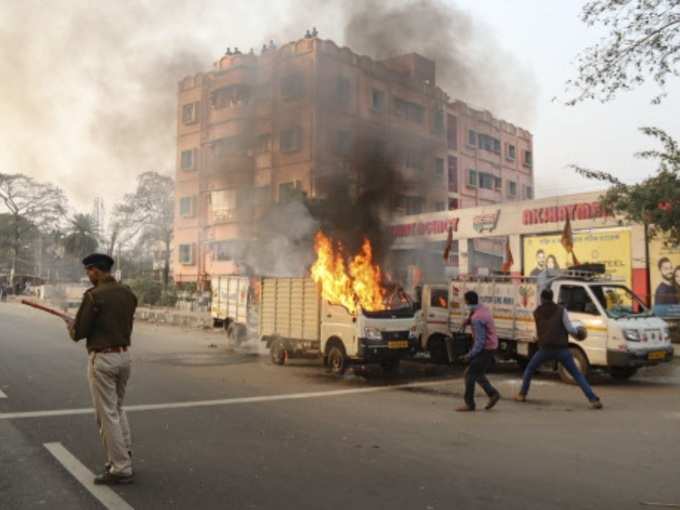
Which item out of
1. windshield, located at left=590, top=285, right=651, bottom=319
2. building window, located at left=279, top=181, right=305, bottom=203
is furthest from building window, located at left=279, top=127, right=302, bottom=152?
windshield, located at left=590, top=285, right=651, bottom=319

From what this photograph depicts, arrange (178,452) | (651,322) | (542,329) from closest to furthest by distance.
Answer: (178,452) → (542,329) → (651,322)

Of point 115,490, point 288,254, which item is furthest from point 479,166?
point 115,490

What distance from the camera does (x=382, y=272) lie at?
13719 millimetres

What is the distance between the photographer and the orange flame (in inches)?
485

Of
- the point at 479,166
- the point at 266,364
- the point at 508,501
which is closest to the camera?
the point at 508,501

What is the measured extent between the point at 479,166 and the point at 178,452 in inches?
1609

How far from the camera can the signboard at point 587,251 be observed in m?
20.1

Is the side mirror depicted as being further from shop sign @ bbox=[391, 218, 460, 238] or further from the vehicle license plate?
shop sign @ bbox=[391, 218, 460, 238]

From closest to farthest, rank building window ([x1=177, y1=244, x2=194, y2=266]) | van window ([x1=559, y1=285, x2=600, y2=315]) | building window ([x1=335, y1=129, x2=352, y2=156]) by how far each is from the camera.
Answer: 1. van window ([x1=559, y1=285, x2=600, y2=315])
2. building window ([x1=335, y1=129, x2=352, y2=156])
3. building window ([x1=177, y1=244, x2=194, y2=266])

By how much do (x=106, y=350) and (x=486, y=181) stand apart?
4244 centimetres

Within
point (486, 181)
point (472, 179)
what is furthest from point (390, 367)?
point (486, 181)

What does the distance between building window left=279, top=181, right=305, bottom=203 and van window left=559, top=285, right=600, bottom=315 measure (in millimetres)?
14197

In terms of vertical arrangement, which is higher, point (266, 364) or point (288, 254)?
point (288, 254)

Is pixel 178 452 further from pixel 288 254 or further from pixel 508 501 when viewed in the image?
pixel 288 254
